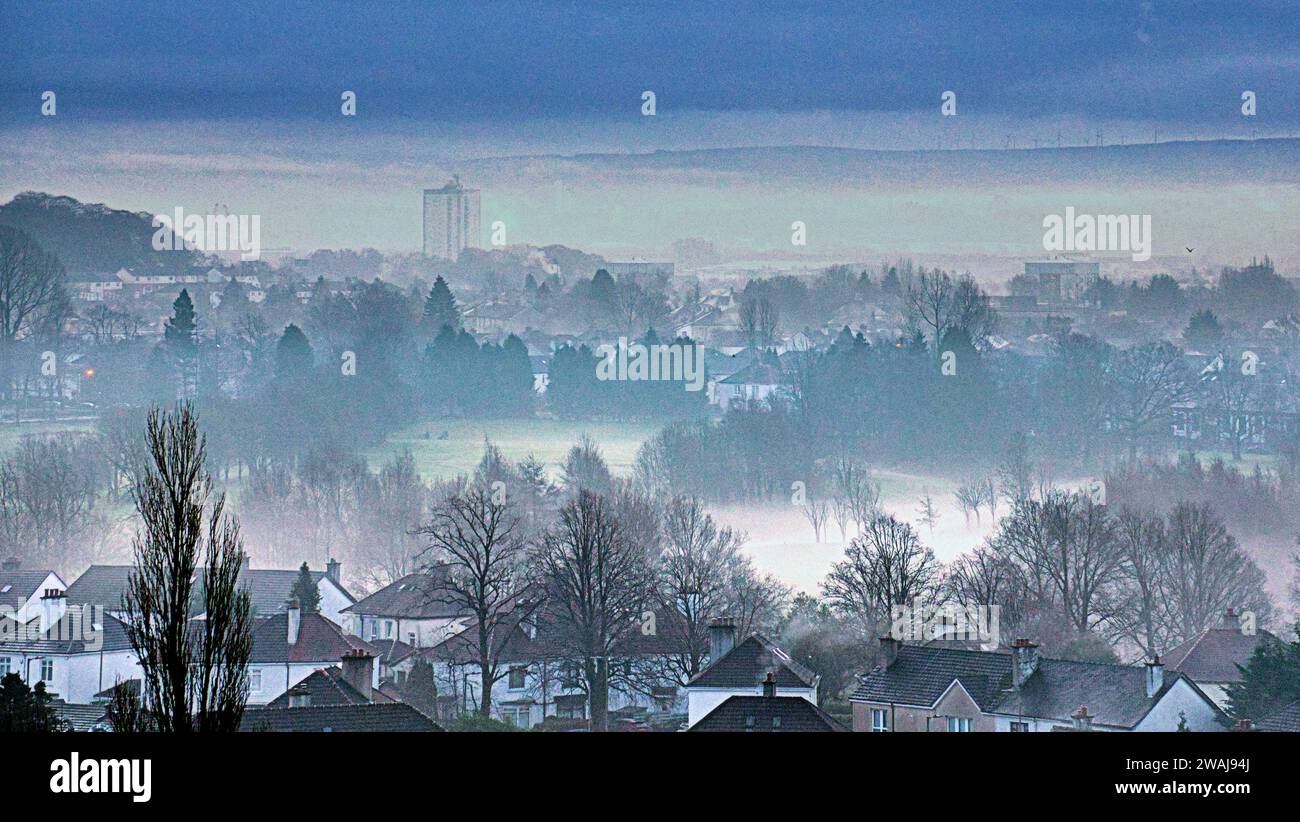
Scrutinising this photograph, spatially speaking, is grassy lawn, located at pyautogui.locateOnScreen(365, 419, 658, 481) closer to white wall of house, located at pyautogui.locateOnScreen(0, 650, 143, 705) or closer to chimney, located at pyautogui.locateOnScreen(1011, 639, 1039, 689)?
white wall of house, located at pyautogui.locateOnScreen(0, 650, 143, 705)

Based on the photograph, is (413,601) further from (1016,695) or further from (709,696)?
(1016,695)

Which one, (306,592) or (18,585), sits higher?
(18,585)

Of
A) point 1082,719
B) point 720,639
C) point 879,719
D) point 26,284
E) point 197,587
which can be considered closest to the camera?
point 1082,719

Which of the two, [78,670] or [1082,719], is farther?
[78,670]

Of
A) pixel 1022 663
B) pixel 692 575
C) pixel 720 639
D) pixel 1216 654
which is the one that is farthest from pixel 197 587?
pixel 1216 654

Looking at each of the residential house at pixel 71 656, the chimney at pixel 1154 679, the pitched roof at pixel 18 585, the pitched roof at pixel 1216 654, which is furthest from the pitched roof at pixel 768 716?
the pitched roof at pixel 18 585
